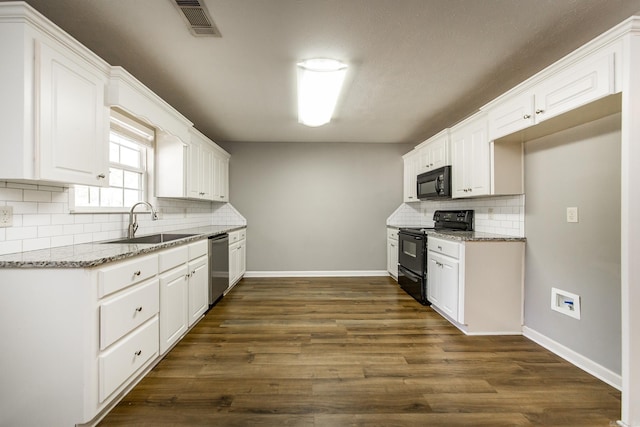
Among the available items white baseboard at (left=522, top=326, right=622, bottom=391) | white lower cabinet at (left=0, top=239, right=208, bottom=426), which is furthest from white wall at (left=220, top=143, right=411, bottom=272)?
white lower cabinet at (left=0, top=239, right=208, bottom=426)

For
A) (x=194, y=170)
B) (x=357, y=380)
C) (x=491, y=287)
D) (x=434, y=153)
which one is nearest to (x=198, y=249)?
(x=194, y=170)

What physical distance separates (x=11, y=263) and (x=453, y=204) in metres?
4.28

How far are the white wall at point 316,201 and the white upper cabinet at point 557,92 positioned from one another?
250 cm

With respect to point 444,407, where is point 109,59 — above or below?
above

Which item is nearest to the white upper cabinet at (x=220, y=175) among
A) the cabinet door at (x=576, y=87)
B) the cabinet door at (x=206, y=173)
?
the cabinet door at (x=206, y=173)

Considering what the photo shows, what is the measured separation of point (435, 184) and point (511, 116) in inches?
54.6

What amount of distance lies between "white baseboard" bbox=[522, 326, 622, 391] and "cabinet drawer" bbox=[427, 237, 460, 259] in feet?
2.91

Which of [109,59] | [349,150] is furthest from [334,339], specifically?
[349,150]

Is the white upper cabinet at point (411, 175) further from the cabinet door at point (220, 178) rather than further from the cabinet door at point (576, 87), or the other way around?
the cabinet door at point (220, 178)

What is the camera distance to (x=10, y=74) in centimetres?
143

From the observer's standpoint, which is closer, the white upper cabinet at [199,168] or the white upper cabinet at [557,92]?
the white upper cabinet at [557,92]

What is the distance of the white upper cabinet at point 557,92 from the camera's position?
1.59 m

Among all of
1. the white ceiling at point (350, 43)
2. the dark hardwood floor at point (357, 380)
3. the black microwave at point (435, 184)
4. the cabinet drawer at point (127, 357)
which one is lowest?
the dark hardwood floor at point (357, 380)

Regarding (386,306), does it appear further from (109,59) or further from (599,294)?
(109,59)
